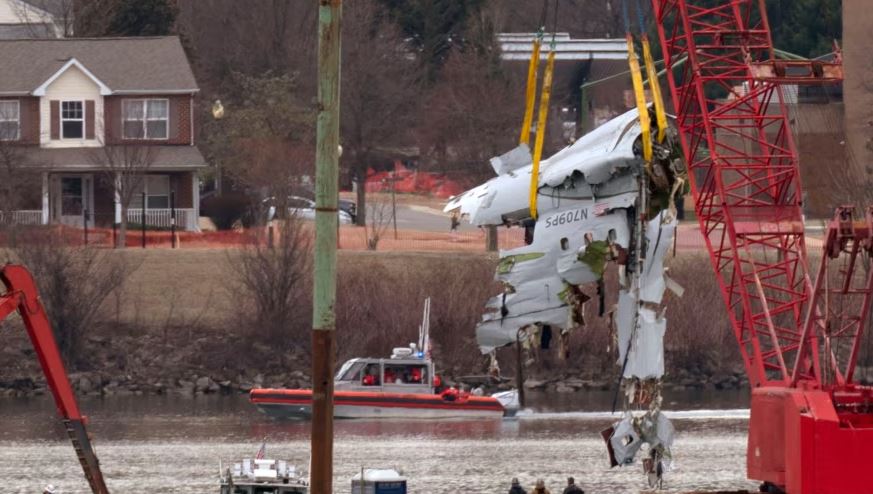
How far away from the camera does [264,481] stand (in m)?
29.6

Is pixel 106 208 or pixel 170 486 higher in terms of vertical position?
pixel 106 208

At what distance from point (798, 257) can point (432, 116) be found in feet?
134

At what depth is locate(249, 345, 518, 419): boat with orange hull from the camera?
5162 centimetres

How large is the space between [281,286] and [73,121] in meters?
15.6

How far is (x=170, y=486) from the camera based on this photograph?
127 ft

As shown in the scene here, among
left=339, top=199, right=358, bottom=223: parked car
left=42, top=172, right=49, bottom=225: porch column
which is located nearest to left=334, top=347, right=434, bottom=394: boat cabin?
left=42, top=172, right=49, bottom=225: porch column

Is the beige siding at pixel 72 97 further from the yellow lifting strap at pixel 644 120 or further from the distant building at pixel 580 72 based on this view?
the yellow lifting strap at pixel 644 120

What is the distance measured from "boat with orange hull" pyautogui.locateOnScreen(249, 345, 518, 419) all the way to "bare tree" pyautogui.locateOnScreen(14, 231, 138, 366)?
10600mm

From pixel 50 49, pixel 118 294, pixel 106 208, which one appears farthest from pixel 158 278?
pixel 50 49

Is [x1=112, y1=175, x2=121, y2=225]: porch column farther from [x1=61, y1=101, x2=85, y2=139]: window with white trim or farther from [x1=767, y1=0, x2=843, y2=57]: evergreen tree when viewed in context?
[x1=767, y1=0, x2=843, y2=57]: evergreen tree

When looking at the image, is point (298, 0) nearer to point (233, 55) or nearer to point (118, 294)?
point (233, 55)

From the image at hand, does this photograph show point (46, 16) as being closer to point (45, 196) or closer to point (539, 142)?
point (45, 196)

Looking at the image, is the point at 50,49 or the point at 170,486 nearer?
the point at 170,486

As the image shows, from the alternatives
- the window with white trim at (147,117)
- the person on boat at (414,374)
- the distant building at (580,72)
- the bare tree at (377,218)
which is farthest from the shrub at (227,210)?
the person on boat at (414,374)
